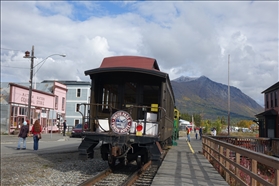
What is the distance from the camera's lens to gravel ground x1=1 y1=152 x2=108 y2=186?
977cm

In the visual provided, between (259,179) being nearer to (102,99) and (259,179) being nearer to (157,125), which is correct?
(157,125)

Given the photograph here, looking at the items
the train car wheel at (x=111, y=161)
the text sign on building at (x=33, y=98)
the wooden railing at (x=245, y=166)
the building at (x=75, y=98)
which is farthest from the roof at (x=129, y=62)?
the building at (x=75, y=98)

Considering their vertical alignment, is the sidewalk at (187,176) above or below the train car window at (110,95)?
below

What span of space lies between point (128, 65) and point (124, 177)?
383 cm

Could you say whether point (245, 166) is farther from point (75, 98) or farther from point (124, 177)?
point (75, 98)

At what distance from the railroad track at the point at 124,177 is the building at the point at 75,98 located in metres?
43.1

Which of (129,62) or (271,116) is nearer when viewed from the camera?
(129,62)

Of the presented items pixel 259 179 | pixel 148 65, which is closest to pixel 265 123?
pixel 148 65

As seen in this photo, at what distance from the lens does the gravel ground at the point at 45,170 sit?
9766mm

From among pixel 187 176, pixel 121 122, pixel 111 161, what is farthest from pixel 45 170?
pixel 187 176

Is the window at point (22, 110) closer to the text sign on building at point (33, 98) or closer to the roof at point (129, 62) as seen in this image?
the text sign on building at point (33, 98)

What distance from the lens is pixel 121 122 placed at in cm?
986

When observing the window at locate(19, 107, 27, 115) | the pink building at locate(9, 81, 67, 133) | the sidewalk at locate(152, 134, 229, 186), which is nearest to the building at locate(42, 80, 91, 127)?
the pink building at locate(9, 81, 67, 133)

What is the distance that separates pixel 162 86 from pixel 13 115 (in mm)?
27298
